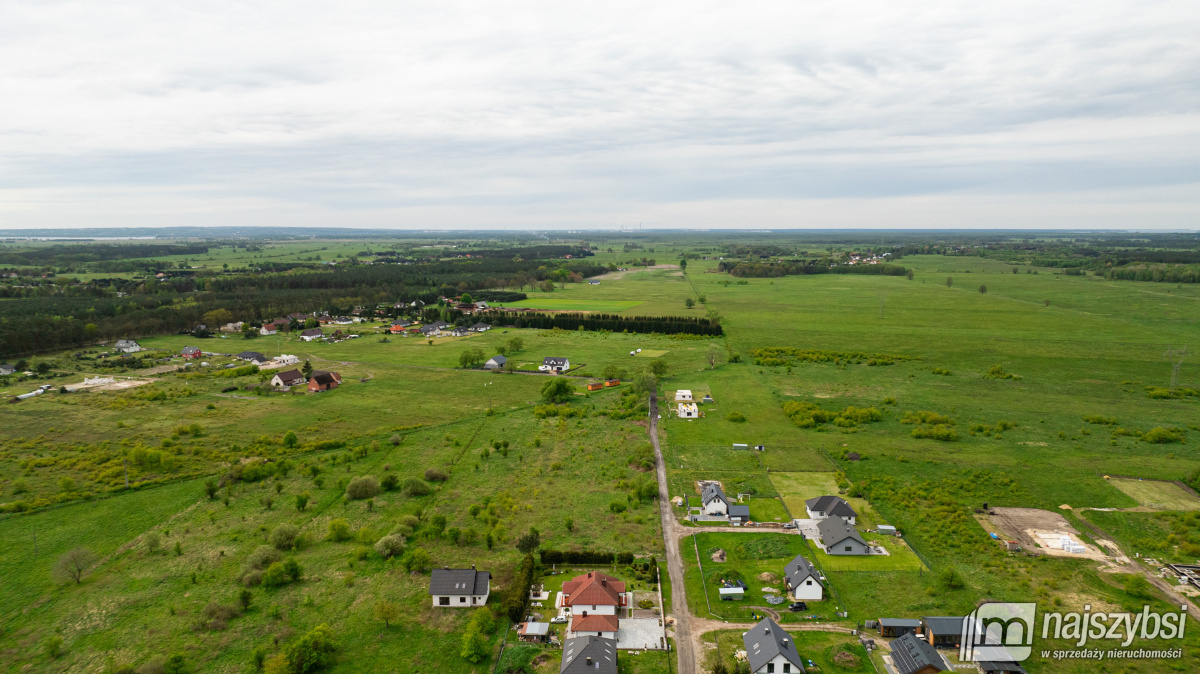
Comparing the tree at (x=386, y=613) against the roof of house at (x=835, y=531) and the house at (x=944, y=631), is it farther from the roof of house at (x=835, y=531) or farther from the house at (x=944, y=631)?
the house at (x=944, y=631)

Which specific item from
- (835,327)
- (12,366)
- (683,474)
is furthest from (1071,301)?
(12,366)

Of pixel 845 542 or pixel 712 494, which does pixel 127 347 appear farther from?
pixel 845 542

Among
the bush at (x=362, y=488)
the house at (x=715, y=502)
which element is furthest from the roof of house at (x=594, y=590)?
the bush at (x=362, y=488)

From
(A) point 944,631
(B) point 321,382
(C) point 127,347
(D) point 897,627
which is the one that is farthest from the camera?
(C) point 127,347

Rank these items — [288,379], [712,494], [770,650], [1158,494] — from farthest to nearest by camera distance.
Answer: [288,379]
[1158,494]
[712,494]
[770,650]

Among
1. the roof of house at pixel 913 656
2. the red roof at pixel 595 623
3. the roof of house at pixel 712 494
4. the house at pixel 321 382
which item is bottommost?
the red roof at pixel 595 623

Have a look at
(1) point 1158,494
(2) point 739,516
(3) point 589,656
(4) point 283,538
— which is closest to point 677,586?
(3) point 589,656
